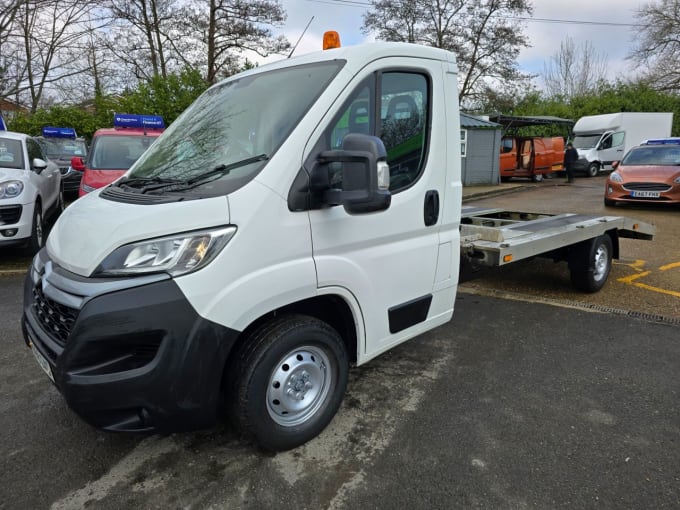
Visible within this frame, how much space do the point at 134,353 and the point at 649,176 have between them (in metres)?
13.1

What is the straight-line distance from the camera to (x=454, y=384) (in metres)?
3.48

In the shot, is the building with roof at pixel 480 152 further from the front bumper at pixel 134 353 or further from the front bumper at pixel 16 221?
the front bumper at pixel 134 353

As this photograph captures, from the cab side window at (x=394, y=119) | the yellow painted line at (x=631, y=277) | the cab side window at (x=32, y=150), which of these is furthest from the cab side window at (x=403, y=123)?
the cab side window at (x=32, y=150)

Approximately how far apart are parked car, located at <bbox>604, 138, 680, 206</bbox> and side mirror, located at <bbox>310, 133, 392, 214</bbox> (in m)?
11.8

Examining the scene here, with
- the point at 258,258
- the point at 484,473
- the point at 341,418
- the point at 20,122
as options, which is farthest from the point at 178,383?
the point at 20,122

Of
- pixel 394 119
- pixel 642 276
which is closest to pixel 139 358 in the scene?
pixel 394 119

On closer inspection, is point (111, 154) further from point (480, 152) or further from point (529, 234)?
point (480, 152)

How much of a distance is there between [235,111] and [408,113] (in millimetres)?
1059

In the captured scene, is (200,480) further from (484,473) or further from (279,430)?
(484,473)

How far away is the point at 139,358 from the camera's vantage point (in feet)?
6.97

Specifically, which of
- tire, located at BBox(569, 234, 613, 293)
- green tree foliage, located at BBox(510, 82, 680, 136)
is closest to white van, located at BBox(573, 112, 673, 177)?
green tree foliage, located at BBox(510, 82, 680, 136)

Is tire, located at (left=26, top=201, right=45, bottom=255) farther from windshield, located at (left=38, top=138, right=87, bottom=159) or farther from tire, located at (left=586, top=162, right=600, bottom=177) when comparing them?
tire, located at (left=586, top=162, right=600, bottom=177)

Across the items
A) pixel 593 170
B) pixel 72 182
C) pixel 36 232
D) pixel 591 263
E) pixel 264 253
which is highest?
pixel 264 253

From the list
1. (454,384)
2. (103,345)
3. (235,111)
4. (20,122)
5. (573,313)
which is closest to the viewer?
(103,345)
